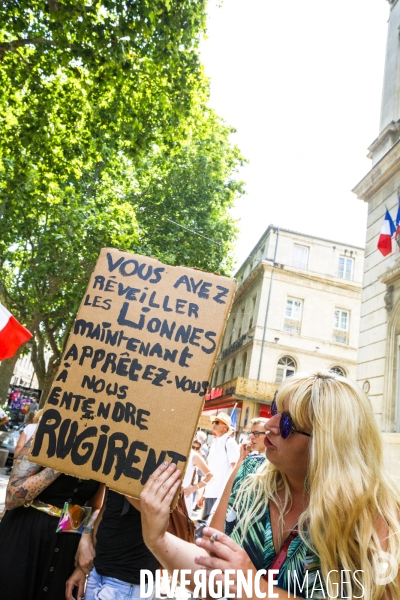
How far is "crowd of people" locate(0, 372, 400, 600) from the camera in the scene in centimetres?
160

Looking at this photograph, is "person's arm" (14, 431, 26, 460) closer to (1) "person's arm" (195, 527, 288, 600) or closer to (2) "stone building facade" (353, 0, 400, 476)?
(1) "person's arm" (195, 527, 288, 600)

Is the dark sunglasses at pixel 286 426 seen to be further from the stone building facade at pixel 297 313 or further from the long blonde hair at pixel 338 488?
the stone building facade at pixel 297 313

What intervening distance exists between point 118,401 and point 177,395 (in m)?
0.26

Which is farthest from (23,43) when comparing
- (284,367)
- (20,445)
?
(284,367)

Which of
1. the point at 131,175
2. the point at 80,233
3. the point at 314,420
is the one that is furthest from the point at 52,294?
the point at 314,420

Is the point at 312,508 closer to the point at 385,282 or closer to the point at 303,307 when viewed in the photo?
the point at 385,282

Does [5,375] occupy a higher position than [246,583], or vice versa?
[5,375]

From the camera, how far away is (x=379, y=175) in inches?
539

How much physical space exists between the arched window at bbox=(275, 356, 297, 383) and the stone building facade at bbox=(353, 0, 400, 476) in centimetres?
1674

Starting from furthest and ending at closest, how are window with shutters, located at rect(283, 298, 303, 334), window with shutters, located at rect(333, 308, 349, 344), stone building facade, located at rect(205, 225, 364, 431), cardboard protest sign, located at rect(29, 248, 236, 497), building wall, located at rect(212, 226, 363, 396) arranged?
1. window with shutters, located at rect(333, 308, 349, 344)
2. window with shutters, located at rect(283, 298, 303, 334)
3. building wall, located at rect(212, 226, 363, 396)
4. stone building facade, located at rect(205, 225, 364, 431)
5. cardboard protest sign, located at rect(29, 248, 236, 497)

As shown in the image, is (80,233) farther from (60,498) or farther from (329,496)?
(329,496)

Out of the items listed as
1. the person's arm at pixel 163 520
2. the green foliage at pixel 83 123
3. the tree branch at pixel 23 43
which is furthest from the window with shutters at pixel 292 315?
the person's arm at pixel 163 520

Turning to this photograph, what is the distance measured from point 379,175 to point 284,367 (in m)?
18.3

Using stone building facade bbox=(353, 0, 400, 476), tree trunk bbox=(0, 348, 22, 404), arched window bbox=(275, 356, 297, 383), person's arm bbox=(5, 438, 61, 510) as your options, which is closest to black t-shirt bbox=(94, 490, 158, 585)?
person's arm bbox=(5, 438, 61, 510)
